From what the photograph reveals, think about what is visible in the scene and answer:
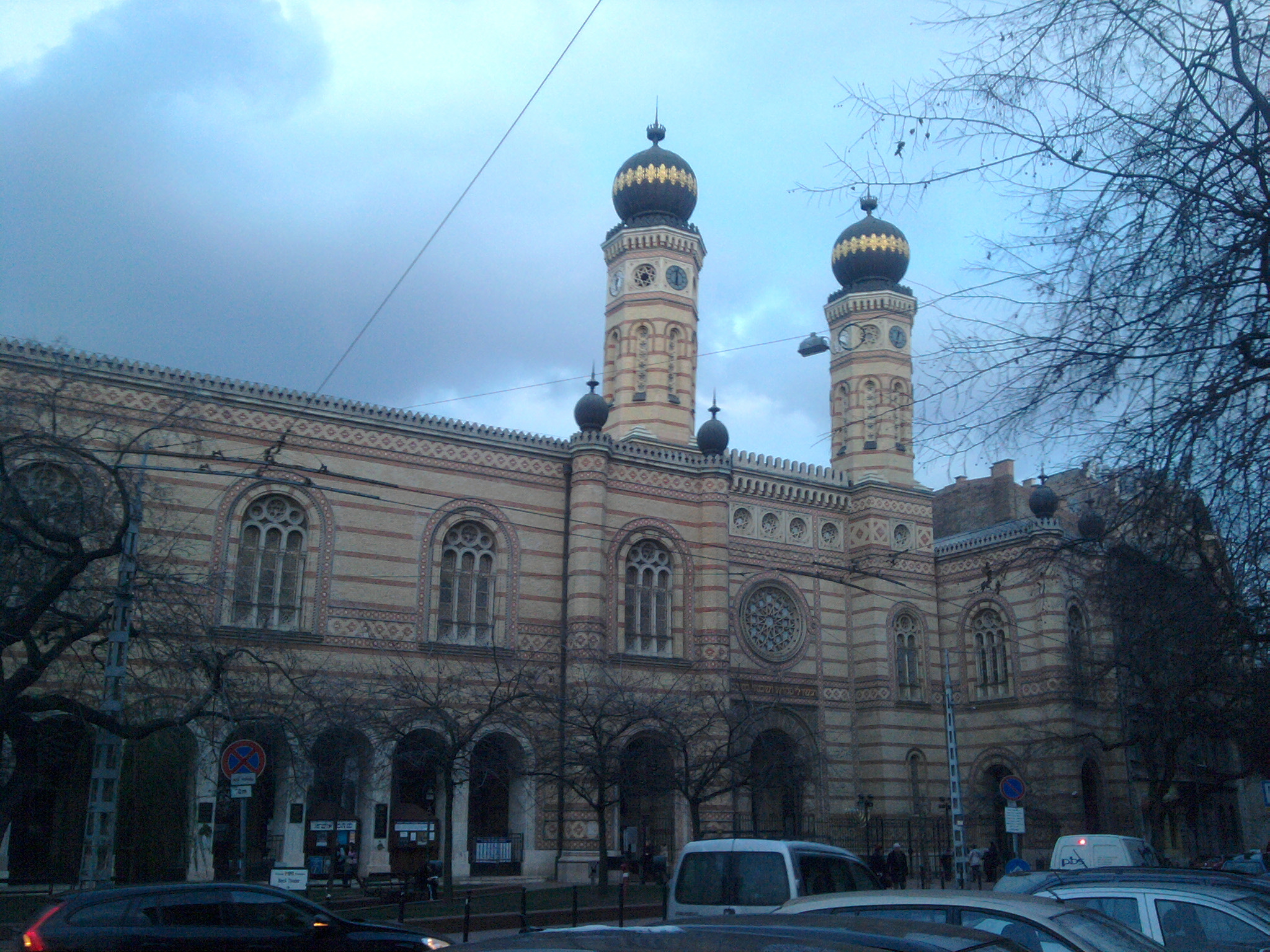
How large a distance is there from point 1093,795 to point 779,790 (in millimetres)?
8867

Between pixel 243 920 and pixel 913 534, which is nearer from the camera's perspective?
pixel 243 920

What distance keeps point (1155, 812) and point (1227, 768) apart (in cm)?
1582

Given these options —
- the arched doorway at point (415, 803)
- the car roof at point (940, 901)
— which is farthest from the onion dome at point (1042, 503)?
the car roof at point (940, 901)

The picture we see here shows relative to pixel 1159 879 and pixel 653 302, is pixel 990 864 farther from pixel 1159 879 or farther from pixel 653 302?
pixel 1159 879

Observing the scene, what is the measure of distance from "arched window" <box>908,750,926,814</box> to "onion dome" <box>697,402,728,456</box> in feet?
33.0

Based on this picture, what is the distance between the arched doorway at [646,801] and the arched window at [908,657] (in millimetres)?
8556

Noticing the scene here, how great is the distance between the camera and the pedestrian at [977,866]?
26922 mm

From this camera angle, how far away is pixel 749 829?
1115 inches

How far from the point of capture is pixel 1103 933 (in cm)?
536

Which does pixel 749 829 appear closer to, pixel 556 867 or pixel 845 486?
pixel 556 867

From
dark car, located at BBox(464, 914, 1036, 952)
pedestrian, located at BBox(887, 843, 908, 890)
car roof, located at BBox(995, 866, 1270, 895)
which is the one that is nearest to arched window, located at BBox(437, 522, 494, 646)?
pedestrian, located at BBox(887, 843, 908, 890)

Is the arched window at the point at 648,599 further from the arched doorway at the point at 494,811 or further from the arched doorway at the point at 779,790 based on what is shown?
the arched doorway at the point at 494,811

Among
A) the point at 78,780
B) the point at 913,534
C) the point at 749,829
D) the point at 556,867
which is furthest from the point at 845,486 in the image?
the point at 78,780

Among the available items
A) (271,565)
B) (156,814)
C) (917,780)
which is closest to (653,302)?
(271,565)
